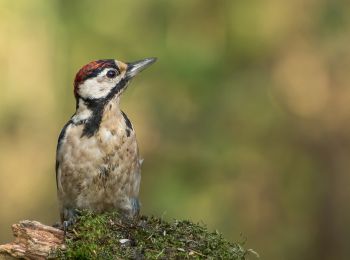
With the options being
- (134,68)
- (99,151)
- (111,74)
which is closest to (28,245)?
(99,151)

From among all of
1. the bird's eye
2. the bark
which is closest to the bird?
the bird's eye

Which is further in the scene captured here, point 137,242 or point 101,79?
point 101,79

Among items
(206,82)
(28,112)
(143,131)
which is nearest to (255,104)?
(206,82)

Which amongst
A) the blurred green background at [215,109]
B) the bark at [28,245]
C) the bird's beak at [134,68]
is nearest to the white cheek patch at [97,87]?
the bird's beak at [134,68]

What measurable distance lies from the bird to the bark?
91 cm

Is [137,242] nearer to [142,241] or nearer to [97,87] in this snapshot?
[142,241]

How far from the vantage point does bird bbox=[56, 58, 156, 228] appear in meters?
5.29

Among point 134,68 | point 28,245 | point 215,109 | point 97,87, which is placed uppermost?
point 134,68

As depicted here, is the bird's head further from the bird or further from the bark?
the bark

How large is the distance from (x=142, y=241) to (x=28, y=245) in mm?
599

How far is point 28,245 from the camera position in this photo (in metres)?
4.29

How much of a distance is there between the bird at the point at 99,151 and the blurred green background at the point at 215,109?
3.45m

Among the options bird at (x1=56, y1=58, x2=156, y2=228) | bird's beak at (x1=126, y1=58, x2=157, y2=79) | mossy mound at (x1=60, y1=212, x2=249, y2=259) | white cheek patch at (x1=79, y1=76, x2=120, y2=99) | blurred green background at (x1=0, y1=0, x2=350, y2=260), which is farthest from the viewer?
→ blurred green background at (x1=0, y1=0, x2=350, y2=260)

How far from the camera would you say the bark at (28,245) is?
168 inches
